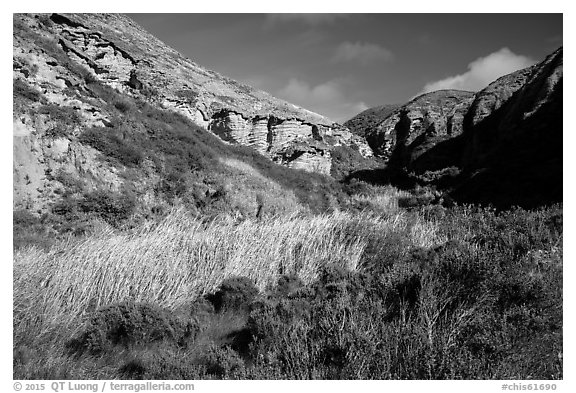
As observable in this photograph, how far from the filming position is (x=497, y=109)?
48469 mm

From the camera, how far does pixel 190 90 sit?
117ft

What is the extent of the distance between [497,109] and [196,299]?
52231mm

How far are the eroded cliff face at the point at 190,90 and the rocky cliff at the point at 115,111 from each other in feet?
0.34

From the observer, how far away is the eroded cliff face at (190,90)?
3014 cm

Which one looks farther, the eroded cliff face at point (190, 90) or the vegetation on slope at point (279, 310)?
the eroded cliff face at point (190, 90)

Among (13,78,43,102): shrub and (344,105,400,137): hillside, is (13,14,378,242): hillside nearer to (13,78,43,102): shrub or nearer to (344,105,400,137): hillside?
(13,78,43,102): shrub

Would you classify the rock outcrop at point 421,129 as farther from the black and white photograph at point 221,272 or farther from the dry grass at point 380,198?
the black and white photograph at point 221,272

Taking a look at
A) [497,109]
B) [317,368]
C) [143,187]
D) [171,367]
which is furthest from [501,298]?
[497,109]

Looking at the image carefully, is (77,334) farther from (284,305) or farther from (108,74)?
(108,74)

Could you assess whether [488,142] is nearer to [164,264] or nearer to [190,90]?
[190,90]


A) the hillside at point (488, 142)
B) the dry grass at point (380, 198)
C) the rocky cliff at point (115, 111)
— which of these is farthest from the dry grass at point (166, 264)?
the dry grass at point (380, 198)

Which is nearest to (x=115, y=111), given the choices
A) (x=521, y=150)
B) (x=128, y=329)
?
(x=128, y=329)

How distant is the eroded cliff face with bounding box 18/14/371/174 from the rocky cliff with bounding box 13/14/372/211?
0.10 metres

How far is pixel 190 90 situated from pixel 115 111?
1685 centimetres
